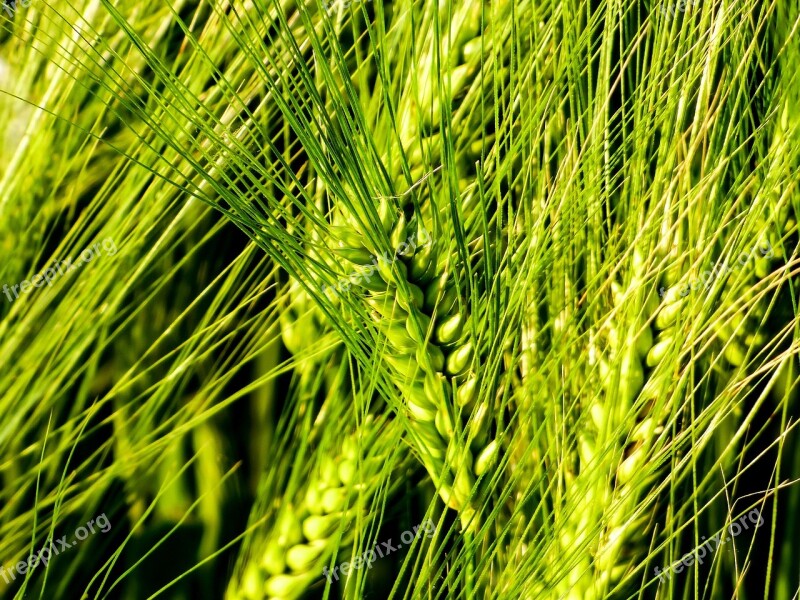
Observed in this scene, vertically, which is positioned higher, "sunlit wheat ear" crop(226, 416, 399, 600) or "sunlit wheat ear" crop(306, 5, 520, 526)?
"sunlit wheat ear" crop(306, 5, 520, 526)

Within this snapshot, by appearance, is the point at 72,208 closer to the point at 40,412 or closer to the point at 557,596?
the point at 40,412

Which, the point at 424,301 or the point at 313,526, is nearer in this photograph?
the point at 424,301

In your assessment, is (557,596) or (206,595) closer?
(557,596)

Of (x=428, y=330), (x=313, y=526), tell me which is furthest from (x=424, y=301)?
(x=313, y=526)

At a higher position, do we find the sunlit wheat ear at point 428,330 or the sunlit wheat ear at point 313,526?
the sunlit wheat ear at point 428,330

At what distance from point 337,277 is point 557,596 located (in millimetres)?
266

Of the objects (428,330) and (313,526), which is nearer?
(428,330)

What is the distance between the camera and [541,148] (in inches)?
25.8

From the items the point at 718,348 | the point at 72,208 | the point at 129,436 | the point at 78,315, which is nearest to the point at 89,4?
the point at 72,208

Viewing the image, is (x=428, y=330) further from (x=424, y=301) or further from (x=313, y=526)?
(x=313, y=526)

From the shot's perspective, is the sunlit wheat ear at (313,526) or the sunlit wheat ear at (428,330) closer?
the sunlit wheat ear at (428,330)

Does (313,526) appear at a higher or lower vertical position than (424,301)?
lower

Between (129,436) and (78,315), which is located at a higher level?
(78,315)

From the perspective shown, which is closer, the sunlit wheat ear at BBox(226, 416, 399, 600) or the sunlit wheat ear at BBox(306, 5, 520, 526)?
the sunlit wheat ear at BBox(306, 5, 520, 526)
